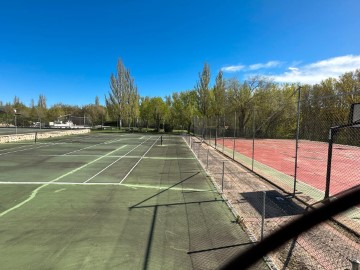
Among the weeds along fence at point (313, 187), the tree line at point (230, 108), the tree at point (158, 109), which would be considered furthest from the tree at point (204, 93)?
the weeds along fence at point (313, 187)

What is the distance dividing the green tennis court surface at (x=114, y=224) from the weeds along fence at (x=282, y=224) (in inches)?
18.4

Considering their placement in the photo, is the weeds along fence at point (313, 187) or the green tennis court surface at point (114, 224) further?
the weeds along fence at point (313, 187)

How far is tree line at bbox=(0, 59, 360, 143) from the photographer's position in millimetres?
20303

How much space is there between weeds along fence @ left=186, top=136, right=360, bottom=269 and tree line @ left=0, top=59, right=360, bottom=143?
19.0ft

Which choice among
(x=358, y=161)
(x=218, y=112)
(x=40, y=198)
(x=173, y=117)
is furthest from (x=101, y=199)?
(x=173, y=117)

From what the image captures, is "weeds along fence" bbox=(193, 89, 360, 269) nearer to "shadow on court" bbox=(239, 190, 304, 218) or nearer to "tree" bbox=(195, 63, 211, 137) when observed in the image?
"shadow on court" bbox=(239, 190, 304, 218)

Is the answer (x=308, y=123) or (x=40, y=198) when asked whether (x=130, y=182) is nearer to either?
(x=40, y=198)

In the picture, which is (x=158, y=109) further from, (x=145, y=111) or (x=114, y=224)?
(x=114, y=224)

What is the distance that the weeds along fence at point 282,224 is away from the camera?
19.8 ft

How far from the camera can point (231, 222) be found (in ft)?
27.3

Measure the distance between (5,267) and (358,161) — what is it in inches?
879

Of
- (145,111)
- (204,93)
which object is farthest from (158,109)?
(204,93)

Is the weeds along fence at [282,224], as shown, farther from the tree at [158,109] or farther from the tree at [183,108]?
the tree at [158,109]

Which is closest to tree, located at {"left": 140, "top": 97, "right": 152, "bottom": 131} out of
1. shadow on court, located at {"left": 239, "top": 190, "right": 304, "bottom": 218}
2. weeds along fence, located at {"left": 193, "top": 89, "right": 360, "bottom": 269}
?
weeds along fence, located at {"left": 193, "top": 89, "right": 360, "bottom": 269}
